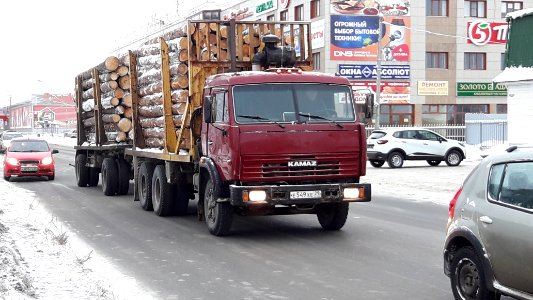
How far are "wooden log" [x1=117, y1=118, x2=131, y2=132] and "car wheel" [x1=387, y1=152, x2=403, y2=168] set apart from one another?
15.5 metres

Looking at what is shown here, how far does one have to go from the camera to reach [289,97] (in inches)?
470

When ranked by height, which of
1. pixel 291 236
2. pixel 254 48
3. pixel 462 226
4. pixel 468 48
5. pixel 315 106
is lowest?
pixel 291 236

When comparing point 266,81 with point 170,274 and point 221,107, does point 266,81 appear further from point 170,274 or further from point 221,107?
point 170,274

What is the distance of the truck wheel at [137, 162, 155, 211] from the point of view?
1608cm

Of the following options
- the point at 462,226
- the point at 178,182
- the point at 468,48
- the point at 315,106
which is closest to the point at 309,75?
the point at 315,106

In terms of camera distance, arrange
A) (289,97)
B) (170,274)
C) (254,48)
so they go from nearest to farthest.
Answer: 1. (170,274)
2. (289,97)
3. (254,48)

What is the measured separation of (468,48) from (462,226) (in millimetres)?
52978

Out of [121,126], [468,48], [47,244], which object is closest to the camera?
[47,244]

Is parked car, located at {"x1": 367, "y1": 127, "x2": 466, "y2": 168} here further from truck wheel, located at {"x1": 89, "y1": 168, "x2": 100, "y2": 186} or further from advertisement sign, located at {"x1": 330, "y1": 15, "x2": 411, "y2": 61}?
advertisement sign, located at {"x1": 330, "y1": 15, "x2": 411, "y2": 61}

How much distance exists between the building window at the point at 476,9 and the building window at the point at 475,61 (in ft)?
9.38

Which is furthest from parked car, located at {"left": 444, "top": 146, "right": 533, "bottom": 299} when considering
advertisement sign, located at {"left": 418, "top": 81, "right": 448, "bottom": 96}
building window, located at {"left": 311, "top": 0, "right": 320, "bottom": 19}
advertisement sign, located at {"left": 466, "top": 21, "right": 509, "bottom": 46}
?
advertisement sign, located at {"left": 466, "top": 21, "right": 509, "bottom": 46}

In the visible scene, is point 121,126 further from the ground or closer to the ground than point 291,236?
further from the ground

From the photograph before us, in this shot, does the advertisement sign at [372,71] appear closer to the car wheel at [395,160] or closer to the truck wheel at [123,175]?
the car wheel at [395,160]

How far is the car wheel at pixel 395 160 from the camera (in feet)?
105
